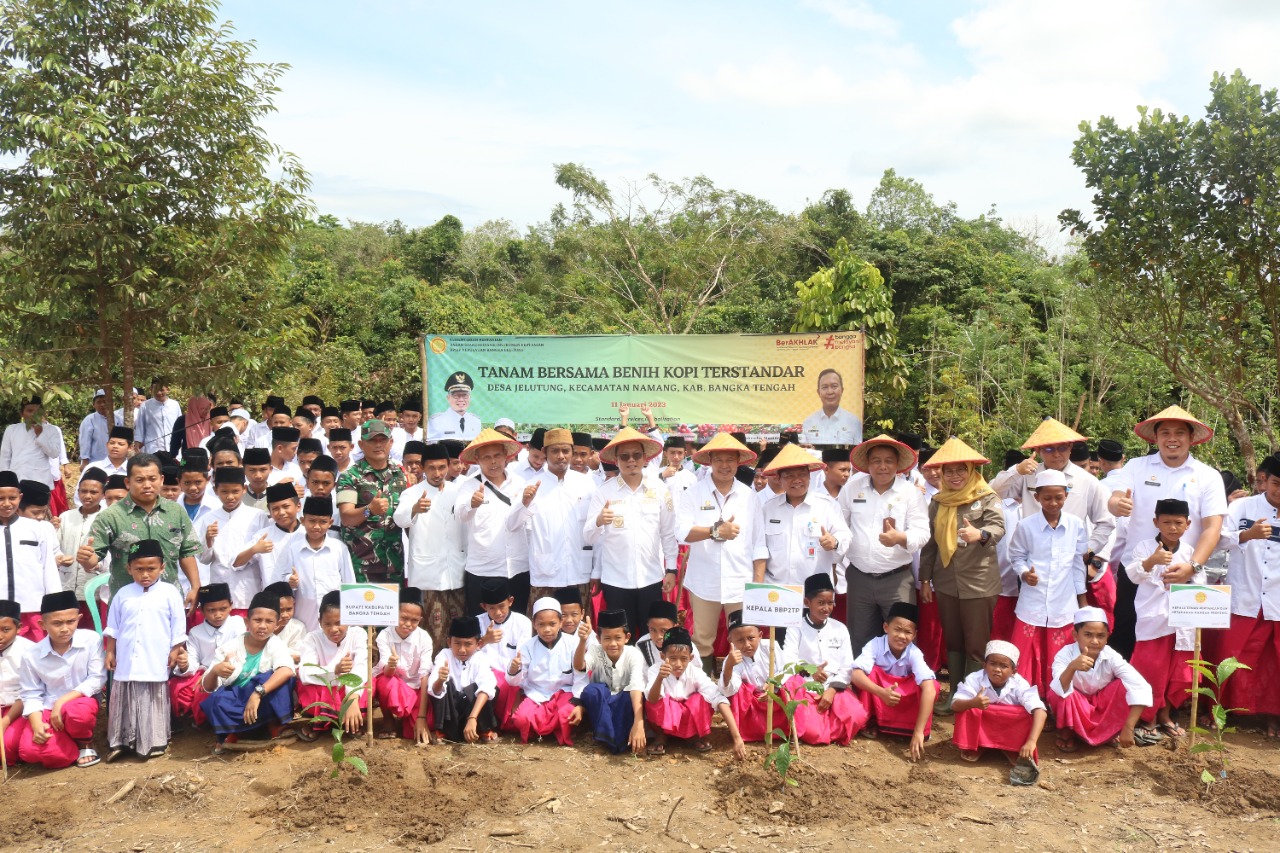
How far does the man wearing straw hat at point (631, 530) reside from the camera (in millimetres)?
6449

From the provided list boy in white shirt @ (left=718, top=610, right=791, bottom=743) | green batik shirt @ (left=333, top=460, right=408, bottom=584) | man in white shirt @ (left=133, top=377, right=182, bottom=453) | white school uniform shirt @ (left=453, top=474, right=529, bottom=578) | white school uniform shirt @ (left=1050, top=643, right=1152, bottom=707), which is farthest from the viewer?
man in white shirt @ (left=133, top=377, right=182, bottom=453)

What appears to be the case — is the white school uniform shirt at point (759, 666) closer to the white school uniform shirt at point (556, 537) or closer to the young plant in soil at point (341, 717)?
the white school uniform shirt at point (556, 537)

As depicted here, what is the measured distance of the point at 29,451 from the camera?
31.9 feet

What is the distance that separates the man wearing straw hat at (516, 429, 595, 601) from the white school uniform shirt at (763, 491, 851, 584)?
52.4 inches

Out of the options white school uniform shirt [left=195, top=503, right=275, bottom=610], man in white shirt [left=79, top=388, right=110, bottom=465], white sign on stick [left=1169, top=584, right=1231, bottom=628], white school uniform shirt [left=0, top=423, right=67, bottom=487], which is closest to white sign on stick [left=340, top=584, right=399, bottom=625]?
white school uniform shirt [left=195, top=503, right=275, bottom=610]

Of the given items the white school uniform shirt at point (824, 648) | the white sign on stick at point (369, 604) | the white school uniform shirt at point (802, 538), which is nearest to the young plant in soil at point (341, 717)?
the white sign on stick at point (369, 604)

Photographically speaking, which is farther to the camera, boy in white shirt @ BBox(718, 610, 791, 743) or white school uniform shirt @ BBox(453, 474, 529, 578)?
white school uniform shirt @ BBox(453, 474, 529, 578)

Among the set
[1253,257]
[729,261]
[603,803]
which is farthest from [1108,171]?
[729,261]

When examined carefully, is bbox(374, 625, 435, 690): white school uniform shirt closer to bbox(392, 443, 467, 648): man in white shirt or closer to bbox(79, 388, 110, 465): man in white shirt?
bbox(392, 443, 467, 648): man in white shirt

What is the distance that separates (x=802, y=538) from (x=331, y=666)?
3.14m

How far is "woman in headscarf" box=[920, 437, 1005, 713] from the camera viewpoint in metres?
6.13

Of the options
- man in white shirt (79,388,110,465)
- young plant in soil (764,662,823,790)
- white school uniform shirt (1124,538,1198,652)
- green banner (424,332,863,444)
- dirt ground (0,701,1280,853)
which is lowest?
dirt ground (0,701,1280,853)

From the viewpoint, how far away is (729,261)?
23734 millimetres

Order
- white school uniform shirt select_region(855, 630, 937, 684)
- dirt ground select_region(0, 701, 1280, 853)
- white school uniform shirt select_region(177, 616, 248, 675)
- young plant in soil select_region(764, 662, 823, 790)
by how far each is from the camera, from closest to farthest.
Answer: dirt ground select_region(0, 701, 1280, 853)
young plant in soil select_region(764, 662, 823, 790)
white school uniform shirt select_region(855, 630, 937, 684)
white school uniform shirt select_region(177, 616, 248, 675)
